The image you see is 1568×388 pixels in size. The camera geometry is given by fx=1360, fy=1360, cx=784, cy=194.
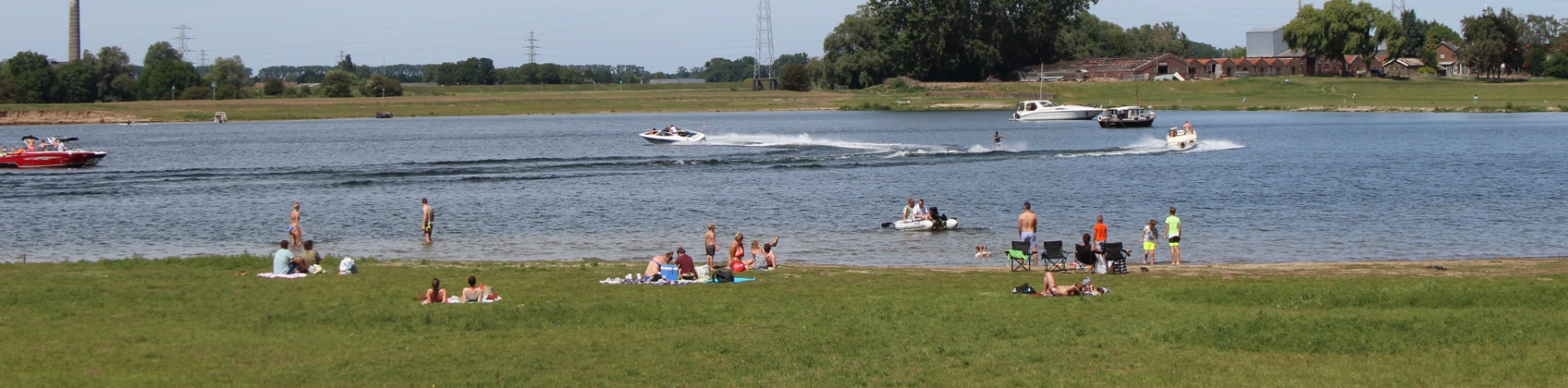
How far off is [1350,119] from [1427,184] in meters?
75.4

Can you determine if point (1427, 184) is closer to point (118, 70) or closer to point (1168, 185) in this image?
point (1168, 185)

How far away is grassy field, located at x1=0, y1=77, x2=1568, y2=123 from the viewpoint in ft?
475

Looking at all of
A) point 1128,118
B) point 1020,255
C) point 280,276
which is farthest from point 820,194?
point 1128,118

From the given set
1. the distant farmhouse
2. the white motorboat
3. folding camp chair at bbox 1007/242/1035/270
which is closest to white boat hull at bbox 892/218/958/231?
the white motorboat

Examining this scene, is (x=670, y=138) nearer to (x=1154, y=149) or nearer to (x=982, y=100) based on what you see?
(x=1154, y=149)

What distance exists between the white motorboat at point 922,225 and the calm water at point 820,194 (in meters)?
0.52

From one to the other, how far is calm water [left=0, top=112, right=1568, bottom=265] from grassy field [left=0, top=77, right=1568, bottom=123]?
39.0 metres

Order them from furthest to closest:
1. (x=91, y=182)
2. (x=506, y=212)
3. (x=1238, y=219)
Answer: (x=91, y=182)
(x=506, y=212)
(x=1238, y=219)

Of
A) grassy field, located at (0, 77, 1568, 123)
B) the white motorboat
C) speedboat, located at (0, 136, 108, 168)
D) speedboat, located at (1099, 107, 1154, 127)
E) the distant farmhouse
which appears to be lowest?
the white motorboat

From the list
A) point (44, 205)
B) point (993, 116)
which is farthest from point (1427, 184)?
point (993, 116)

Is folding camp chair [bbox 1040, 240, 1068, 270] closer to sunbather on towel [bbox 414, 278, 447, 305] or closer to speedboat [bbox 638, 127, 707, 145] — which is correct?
sunbather on towel [bbox 414, 278, 447, 305]

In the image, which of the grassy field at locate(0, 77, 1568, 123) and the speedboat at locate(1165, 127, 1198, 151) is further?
the grassy field at locate(0, 77, 1568, 123)

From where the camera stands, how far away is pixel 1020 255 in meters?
30.0

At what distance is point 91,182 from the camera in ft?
212
